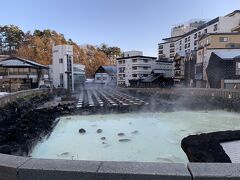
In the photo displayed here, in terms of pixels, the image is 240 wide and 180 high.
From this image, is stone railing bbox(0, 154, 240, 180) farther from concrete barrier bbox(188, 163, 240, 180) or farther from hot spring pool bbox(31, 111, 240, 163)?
hot spring pool bbox(31, 111, 240, 163)

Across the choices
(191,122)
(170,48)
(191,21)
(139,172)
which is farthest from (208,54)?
(191,21)

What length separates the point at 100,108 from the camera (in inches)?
683

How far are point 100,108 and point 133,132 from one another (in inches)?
268

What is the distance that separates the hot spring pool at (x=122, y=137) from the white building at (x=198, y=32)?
26961mm

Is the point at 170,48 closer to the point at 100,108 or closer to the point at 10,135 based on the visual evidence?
the point at 100,108

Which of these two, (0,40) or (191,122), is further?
(0,40)

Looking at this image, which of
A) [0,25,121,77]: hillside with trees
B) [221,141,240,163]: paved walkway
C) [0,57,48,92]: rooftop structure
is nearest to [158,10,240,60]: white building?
[0,25,121,77]: hillside with trees

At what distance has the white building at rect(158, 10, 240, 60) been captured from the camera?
37938mm

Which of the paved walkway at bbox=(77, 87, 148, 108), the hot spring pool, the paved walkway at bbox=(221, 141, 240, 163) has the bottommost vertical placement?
the hot spring pool

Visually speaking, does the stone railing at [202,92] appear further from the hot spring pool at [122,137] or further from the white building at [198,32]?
the white building at [198,32]

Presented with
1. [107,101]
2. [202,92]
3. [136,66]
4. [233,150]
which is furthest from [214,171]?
[136,66]

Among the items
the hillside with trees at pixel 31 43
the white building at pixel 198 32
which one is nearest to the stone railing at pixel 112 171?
the white building at pixel 198 32

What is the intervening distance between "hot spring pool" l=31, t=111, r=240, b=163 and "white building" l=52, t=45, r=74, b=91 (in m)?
19.1

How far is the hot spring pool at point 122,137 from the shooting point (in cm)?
774
